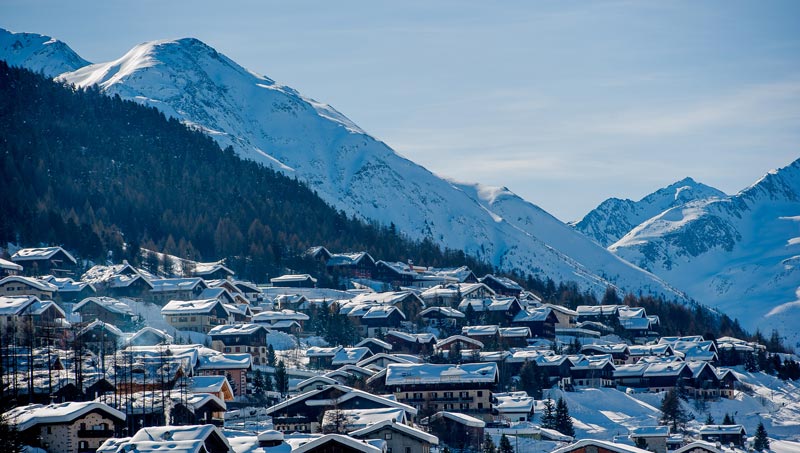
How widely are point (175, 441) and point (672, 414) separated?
52622 millimetres

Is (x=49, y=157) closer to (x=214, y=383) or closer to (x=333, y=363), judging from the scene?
(x=333, y=363)

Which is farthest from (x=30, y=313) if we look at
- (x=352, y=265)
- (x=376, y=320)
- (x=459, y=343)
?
(x=352, y=265)

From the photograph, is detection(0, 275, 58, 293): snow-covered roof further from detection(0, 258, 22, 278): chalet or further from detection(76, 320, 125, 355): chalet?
detection(76, 320, 125, 355): chalet

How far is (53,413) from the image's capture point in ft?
211

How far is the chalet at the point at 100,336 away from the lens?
95812 mm

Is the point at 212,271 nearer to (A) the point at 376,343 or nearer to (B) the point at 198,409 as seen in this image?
(A) the point at 376,343

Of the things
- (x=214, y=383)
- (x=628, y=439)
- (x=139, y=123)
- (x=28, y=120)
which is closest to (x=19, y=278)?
(x=214, y=383)

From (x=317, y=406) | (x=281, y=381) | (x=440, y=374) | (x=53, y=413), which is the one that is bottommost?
(x=317, y=406)

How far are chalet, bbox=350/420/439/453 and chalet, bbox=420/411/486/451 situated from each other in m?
14.5

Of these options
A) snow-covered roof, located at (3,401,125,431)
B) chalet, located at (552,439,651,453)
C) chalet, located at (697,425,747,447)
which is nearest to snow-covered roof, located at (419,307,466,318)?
chalet, located at (697,425,747,447)

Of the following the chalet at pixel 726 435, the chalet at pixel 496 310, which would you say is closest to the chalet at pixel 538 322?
the chalet at pixel 496 310

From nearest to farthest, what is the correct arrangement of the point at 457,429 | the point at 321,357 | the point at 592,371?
the point at 457,429, the point at 321,357, the point at 592,371

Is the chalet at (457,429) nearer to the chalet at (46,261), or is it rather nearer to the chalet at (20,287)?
the chalet at (20,287)

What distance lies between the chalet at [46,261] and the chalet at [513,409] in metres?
49.8
